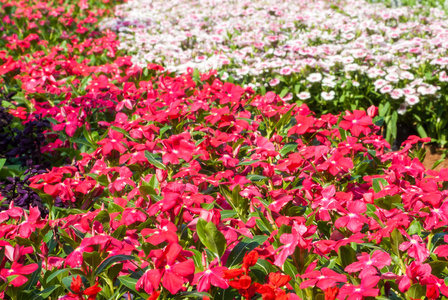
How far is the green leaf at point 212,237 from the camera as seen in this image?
5.04 feet

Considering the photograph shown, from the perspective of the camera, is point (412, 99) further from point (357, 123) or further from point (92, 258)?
point (92, 258)

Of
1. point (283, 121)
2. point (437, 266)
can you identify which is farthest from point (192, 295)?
point (283, 121)

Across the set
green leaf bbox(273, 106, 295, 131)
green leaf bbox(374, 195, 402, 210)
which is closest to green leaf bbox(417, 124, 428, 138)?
green leaf bbox(273, 106, 295, 131)

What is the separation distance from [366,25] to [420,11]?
2250 millimetres

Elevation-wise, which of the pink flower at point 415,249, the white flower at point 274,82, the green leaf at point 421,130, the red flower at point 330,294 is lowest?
the green leaf at point 421,130

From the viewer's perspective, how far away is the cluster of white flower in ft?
16.5

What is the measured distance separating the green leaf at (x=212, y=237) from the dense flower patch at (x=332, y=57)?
11.0 ft

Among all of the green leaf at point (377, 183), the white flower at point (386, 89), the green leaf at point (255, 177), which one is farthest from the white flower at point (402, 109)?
the green leaf at point (255, 177)

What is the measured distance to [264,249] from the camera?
1707 millimetres

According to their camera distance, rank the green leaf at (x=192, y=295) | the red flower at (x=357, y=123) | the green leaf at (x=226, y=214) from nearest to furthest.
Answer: the green leaf at (x=192, y=295)
the green leaf at (x=226, y=214)
the red flower at (x=357, y=123)

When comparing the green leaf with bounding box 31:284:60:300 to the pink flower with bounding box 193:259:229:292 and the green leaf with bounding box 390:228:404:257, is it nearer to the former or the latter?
the pink flower with bounding box 193:259:229:292

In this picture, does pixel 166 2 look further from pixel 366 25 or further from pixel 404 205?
pixel 404 205

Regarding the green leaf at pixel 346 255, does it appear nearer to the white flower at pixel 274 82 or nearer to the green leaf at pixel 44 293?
the green leaf at pixel 44 293

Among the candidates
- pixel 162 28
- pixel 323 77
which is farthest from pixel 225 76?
pixel 162 28
